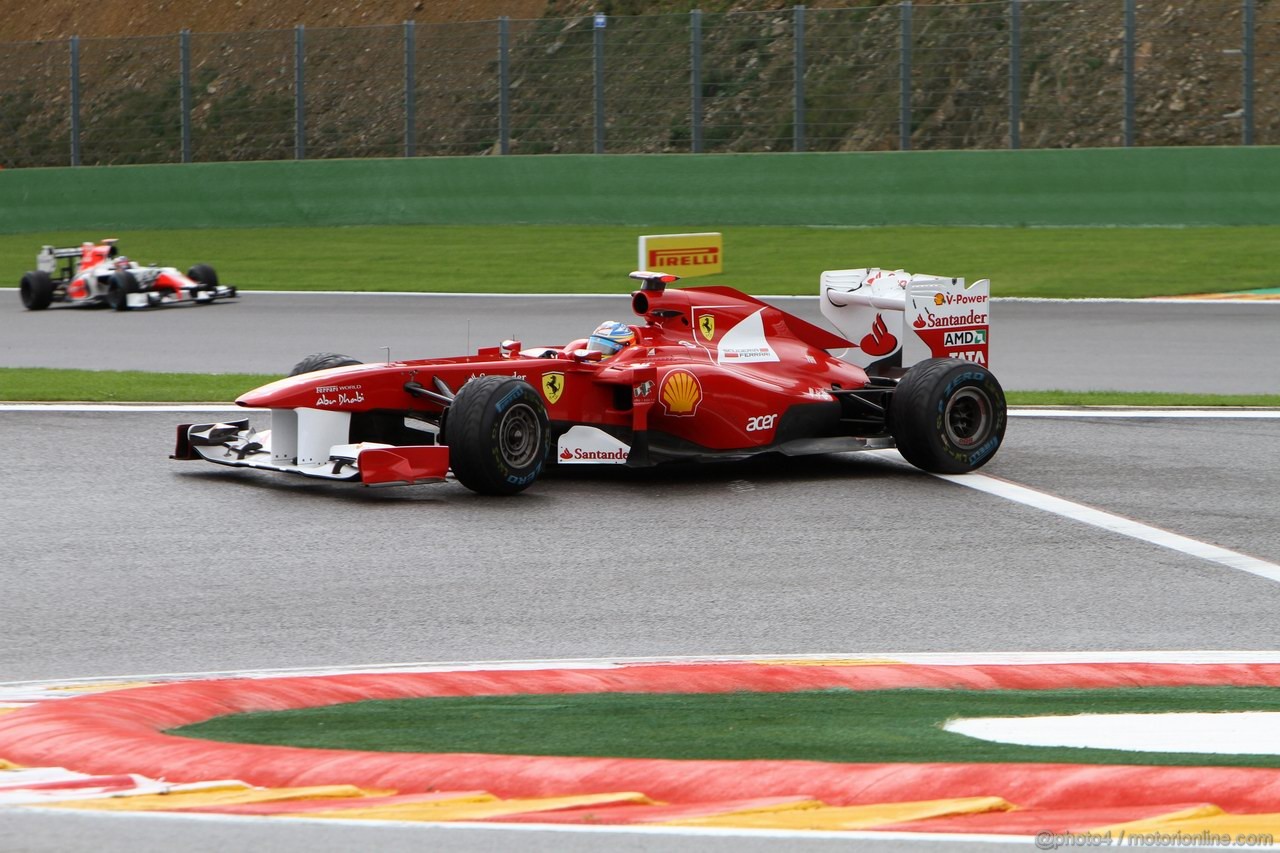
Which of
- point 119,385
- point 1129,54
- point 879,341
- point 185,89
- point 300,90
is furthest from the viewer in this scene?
point 300,90

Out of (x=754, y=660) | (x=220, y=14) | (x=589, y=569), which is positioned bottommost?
(x=754, y=660)

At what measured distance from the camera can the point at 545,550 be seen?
8.38 metres

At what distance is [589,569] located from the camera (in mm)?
7984

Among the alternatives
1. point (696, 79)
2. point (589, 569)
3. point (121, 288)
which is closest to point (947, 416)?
point (589, 569)

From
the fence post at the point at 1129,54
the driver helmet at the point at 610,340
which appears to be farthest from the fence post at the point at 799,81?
the driver helmet at the point at 610,340

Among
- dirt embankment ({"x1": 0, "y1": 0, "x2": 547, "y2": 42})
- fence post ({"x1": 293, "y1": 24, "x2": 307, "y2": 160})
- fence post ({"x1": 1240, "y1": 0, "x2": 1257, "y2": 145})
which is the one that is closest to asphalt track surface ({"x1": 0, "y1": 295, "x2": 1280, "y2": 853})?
fence post ({"x1": 1240, "y1": 0, "x2": 1257, "y2": 145})

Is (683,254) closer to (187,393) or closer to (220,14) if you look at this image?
(187,393)

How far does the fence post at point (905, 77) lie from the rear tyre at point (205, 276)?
32.4ft

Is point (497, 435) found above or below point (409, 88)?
below

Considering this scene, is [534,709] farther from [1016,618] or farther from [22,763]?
[1016,618]

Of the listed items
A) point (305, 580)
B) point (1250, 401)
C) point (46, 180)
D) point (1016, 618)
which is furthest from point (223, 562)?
point (46, 180)

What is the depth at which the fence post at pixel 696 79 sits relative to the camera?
2605 cm

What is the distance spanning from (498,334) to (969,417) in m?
7.66

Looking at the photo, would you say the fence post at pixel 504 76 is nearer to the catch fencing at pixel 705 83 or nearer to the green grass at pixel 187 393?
the catch fencing at pixel 705 83
